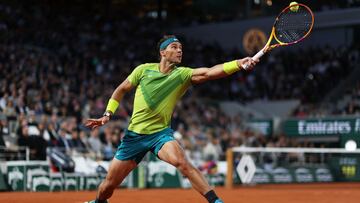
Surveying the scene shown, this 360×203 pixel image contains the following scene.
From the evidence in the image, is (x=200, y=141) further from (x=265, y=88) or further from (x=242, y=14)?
(x=242, y=14)

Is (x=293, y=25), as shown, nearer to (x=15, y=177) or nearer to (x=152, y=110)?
(x=152, y=110)

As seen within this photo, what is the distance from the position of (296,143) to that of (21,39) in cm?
1111

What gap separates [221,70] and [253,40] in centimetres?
2611

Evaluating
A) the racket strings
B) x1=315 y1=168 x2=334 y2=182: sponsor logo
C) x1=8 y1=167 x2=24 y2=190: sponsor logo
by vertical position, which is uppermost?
the racket strings

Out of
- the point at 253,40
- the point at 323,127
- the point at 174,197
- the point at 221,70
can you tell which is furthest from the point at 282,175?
the point at 221,70

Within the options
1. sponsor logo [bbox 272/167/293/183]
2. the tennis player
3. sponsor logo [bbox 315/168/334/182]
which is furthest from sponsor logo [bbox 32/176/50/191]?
sponsor logo [bbox 315/168/334/182]

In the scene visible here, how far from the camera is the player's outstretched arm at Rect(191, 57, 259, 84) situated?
28.3 feet

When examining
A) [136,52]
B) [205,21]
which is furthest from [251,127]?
[205,21]

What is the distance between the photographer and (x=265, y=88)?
3572 cm

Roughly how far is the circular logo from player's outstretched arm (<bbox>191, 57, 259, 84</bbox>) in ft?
81.6

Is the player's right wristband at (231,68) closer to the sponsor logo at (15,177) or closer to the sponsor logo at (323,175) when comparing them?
the sponsor logo at (15,177)

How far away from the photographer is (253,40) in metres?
34.7

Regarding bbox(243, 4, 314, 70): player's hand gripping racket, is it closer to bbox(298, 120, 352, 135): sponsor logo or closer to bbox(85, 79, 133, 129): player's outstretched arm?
bbox(85, 79, 133, 129): player's outstretched arm

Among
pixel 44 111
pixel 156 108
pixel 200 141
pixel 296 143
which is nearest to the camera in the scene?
pixel 156 108
